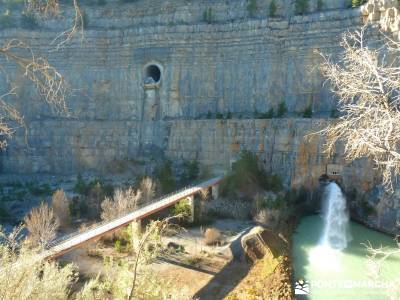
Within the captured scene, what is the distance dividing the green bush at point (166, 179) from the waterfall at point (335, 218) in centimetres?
903

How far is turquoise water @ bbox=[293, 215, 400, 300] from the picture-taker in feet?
48.5

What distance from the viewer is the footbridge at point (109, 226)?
1451 centimetres

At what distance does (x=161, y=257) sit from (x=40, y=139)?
18264 mm

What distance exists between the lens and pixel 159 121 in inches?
1227

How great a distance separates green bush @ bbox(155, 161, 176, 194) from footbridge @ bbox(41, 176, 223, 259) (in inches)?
92.1

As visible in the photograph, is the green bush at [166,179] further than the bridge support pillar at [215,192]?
Yes

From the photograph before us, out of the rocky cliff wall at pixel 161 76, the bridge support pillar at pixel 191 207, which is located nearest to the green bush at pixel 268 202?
the bridge support pillar at pixel 191 207

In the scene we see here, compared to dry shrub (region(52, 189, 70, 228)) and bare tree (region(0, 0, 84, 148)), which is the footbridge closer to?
dry shrub (region(52, 189, 70, 228))

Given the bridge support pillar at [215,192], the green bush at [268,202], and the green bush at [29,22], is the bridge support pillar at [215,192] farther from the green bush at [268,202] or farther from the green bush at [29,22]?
the green bush at [29,22]

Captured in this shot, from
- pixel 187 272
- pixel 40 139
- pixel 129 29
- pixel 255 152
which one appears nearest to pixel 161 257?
pixel 187 272

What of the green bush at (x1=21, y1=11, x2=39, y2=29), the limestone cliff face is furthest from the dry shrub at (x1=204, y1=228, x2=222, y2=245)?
the green bush at (x1=21, y1=11, x2=39, y2=29)

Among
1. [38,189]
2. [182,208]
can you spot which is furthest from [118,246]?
[38,189]

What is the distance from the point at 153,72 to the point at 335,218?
1795 cm

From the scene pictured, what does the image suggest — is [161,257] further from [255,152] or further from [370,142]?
[370,142]
